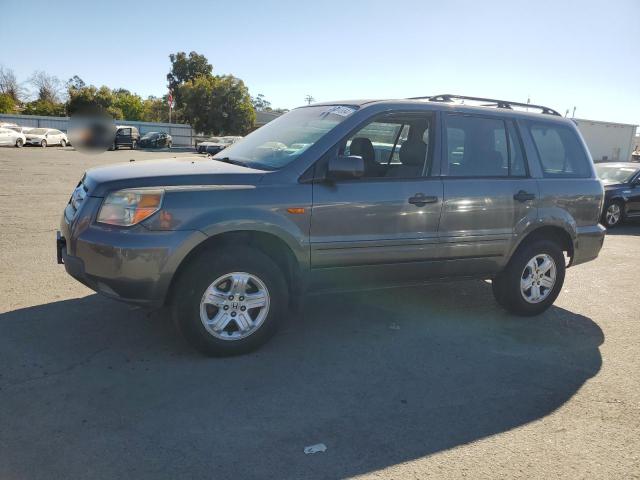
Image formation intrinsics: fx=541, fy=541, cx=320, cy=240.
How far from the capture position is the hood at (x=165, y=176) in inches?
149

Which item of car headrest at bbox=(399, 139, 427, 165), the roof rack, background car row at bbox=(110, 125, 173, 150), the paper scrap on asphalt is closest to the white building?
background car row at bbox=(110, 125, 173, 150)

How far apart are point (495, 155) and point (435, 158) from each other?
731mm

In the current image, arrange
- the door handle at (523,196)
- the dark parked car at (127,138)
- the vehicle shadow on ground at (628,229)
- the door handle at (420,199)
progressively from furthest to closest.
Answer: the dark parked car at (127,138), the vehicle shadow on ground at (628,229), the door handle at (523,196), the door handle at (420,199)

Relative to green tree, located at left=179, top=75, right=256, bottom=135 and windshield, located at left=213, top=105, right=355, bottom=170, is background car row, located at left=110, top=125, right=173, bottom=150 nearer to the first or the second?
green tree, located at left=179, top=75, right=256, bottom=135

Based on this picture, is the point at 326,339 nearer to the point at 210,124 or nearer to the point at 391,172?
the point at 391,172

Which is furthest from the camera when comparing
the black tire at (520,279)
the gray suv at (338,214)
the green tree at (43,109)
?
the green tree at (43,109)

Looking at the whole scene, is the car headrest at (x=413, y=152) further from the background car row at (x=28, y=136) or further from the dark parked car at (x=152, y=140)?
the dark parked car at (x=152, y=140)

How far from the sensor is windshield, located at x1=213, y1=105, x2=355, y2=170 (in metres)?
4.35

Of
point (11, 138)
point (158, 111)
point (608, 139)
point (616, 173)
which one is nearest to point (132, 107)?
point (158, 111)

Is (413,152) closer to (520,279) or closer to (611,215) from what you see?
(520,279)

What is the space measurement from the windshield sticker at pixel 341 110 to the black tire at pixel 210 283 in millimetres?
1408

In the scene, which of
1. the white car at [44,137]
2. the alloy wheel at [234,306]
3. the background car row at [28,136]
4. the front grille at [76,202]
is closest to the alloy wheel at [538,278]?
the alloy wheel at [234,306]

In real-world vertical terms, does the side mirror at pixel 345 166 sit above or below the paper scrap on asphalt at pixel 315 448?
above

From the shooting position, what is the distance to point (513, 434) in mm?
3244
